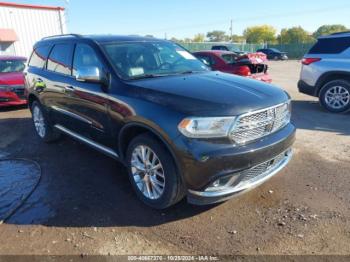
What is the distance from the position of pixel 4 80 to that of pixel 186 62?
6711mm

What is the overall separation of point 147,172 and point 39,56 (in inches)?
145

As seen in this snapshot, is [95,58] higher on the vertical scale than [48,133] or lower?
higher

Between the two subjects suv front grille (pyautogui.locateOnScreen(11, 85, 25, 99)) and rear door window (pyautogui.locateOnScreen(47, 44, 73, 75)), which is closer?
rear door window (pyautogui.locateOnScreen(47, 44, 73, 75))

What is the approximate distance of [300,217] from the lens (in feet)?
11.0

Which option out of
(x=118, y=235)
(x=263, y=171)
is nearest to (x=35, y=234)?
(x=118, y=235)

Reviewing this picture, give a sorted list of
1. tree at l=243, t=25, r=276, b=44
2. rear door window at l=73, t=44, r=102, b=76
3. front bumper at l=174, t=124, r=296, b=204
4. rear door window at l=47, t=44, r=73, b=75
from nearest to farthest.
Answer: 1. front bumper at l=174, t=124, r=296, b=204
2. rear door window at l=73, t=44, r=102, b=76
3. rear door window at l=47, t=44, r=73, b=75
4. tree at l=243, t=25, r=276, b=44

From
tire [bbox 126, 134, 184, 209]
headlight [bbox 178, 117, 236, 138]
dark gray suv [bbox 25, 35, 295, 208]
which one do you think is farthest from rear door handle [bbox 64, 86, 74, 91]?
headlight [bbox 178, 117, 236, 138]

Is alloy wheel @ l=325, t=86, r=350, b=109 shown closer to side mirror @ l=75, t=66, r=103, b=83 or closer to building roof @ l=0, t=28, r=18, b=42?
side mirror @ l=75, t=66, r=103, b=83

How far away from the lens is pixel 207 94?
10.7 ft

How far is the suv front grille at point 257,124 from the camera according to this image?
307 cm

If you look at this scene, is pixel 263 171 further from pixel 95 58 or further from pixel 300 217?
pixel 95 58

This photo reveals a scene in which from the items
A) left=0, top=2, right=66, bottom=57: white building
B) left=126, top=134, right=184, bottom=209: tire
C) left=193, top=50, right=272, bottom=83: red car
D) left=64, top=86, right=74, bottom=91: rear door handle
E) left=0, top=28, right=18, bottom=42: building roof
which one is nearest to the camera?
left=126, top=134, right=184, bottom=209: tire

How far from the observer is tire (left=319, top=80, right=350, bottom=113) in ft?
25.6

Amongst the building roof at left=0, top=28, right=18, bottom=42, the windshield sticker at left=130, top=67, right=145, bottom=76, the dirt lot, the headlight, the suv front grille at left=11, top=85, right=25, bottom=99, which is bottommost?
the dirt lot
